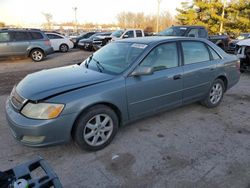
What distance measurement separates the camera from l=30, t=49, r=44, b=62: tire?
36.8ft

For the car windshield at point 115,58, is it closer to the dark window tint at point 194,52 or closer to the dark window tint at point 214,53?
the dark window tint at point 194,52

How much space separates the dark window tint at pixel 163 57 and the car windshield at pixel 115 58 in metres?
0.18

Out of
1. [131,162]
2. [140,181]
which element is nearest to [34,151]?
[131,162]

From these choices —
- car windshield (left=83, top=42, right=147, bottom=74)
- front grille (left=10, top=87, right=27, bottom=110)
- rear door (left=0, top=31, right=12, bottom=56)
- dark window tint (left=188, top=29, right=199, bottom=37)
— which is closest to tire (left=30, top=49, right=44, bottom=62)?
rear door (left=0, top=31, right=12, bottom=56)

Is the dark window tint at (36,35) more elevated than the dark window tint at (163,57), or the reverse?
the dark window tint at (36,35)

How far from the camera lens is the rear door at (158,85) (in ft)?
10.6

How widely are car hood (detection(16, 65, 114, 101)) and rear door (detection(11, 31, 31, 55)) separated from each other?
8.64m

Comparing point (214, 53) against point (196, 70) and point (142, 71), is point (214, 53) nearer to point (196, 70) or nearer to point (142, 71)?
point (196, 70)

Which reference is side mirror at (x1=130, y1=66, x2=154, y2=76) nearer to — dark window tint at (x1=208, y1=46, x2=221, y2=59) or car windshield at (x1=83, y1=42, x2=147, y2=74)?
car windshield at (x1=83, y1=42, x2=147, y2=74)

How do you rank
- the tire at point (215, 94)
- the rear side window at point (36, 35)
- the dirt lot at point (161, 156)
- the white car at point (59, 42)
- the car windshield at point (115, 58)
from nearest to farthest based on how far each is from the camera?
the dirt lot at point (161, 156), the car windshield at point (115, 58), the tire at point (215, 94), the rear side window at point (36, 35), the white car at point (59, 42)

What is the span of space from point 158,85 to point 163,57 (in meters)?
0.53

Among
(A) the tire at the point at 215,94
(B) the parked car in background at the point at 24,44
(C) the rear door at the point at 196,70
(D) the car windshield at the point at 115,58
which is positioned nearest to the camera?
(D) the car windshield at the point at 115,58

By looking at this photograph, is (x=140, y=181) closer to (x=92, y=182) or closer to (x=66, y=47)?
(x=92, y=182)

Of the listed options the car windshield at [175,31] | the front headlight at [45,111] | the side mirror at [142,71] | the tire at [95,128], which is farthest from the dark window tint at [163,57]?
the car windshield at [175,31]
